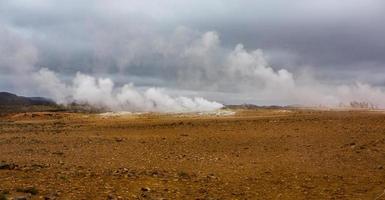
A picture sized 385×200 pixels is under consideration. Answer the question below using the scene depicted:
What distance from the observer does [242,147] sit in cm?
2548

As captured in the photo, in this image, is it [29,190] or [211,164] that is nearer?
[29,190]

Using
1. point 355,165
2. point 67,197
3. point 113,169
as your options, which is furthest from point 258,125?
point 67,197

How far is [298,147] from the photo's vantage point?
80.0 feet

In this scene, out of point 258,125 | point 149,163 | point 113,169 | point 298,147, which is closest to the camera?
point 113,169

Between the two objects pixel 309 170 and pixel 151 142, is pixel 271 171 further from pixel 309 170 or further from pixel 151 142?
pixel 151 142

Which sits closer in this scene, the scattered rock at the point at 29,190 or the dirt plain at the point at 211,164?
the scattered rock at the point at 29,190

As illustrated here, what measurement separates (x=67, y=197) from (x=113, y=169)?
16.9 feet

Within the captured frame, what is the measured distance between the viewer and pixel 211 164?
20453 mm

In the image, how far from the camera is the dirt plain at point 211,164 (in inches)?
583

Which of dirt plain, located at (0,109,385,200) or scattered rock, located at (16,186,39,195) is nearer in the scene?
scattered rock, located at (16,186,39,195)

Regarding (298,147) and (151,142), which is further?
(151,142)

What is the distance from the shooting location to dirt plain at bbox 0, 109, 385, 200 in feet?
48.5

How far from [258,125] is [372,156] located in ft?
44.2

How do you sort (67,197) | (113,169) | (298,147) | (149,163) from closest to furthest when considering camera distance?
1. (67,197)
2. (113,169)
3. (149,163)
4. (298,147)
